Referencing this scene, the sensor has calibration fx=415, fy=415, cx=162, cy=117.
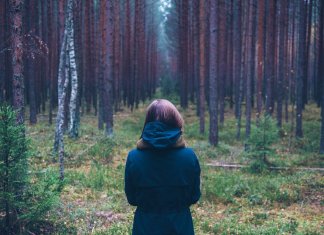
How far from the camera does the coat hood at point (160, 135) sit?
321 centimetres

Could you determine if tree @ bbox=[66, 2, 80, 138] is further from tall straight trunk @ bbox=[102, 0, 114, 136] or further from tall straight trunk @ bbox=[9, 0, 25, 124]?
tall straight trunk @ bbox=[9, 0, 25, 124]

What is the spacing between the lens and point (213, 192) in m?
9.72

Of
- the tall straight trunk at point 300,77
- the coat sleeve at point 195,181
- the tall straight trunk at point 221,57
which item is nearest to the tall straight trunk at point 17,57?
the coat sleeve at point 195,181

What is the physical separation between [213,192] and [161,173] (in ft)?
21.9

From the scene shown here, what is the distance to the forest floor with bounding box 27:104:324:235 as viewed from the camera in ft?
25.1

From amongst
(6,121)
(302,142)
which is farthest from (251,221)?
(302,142)

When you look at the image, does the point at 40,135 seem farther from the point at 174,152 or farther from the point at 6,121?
the point at 174,152

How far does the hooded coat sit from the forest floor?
11.2 feet

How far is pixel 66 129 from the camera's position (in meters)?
18.4

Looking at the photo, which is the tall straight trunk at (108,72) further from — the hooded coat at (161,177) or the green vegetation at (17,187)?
the hooded coat at (161,177)

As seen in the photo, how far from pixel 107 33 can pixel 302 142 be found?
9.35 m

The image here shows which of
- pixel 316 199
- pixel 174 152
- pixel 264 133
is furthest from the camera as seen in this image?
pixel 264 133

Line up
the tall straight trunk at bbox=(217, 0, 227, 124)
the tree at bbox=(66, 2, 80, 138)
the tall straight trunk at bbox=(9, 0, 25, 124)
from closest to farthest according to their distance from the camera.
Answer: the tall straight trunk at bbox=(9, 0, 25, 124) → the tree at bbox=(66, 2, 80, 138) → the tall straight trunk at bbox=(217, 0, 227, 124)

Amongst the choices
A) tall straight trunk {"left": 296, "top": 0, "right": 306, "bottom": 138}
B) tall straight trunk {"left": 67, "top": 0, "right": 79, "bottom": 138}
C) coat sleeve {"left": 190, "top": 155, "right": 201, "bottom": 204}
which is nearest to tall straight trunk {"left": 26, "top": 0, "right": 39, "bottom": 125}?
tall straight trunk {"left": 67, "top": 0, "right": 79, "bottom": 138}
